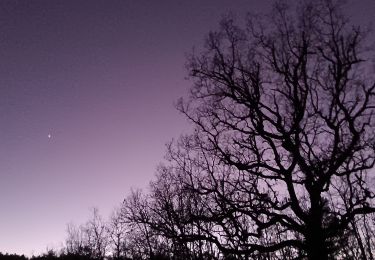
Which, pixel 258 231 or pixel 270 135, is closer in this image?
pixel 258 231

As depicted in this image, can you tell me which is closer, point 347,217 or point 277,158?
point 347,217

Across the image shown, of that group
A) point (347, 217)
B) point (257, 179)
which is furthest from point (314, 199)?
point (257, 179)

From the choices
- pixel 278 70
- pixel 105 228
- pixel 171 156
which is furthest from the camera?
pixel 105 228

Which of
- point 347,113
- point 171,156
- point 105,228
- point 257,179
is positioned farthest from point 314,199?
point 105,228

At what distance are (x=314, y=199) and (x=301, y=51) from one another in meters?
6.62

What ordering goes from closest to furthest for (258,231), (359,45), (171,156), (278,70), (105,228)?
(258,231) < (359,45) < (278,70) < (171,156) < (105,228)

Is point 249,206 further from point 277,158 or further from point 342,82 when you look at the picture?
point 342,82

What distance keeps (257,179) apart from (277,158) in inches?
51.0

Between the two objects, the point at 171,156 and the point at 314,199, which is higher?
the point at 171,156

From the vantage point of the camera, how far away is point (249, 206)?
14.4 metres

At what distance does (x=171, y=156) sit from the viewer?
19.6 metres

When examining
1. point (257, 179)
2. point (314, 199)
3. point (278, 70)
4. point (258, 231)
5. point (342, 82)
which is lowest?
point (258, 231)

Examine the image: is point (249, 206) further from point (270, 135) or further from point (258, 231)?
point (270, 135)

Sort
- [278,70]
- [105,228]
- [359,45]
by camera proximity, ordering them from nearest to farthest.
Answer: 1. [359,45]
2. [278,70]
3. [105,228]
